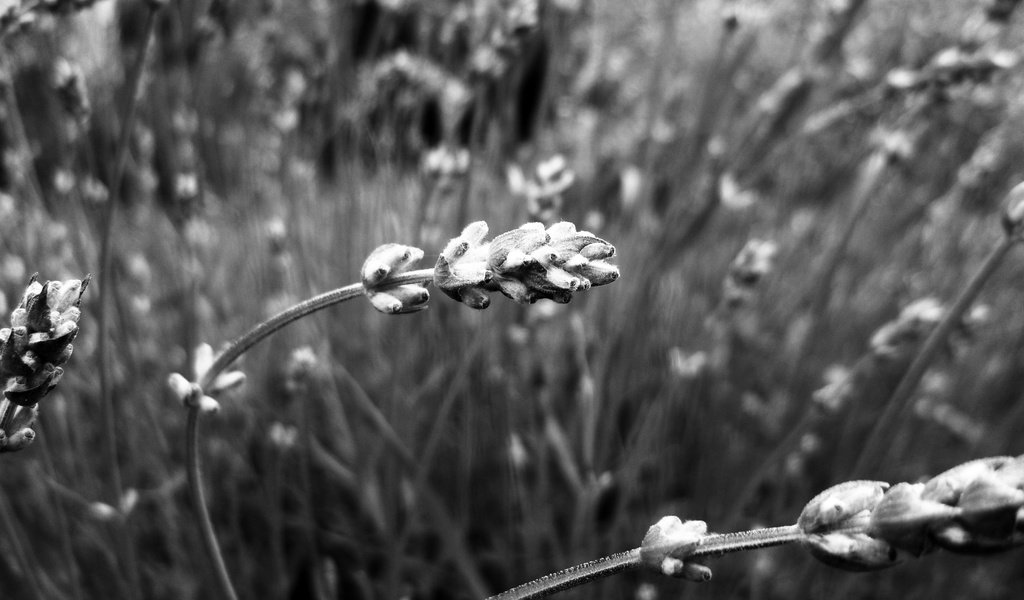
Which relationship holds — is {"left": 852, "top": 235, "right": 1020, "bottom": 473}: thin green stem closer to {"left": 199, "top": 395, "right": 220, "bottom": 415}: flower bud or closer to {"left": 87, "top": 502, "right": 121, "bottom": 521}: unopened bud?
{"left": 199, "top": 395, "right": 220, "bottom": 415}: flower bud

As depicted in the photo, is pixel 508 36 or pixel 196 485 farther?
pixel 508 36

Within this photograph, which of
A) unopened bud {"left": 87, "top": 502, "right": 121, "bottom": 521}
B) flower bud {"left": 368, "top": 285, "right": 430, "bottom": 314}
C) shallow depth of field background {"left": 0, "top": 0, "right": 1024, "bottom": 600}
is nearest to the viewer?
flower bud {"left": 368, "top": 285, "right": 430, "bottom": 314}

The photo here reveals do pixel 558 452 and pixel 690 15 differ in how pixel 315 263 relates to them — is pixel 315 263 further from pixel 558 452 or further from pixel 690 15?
pixel 690 15

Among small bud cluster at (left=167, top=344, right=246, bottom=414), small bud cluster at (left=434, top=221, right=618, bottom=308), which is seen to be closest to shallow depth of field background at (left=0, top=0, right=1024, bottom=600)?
small bud cluster at (left=167, top=344, right=246, bottom=414)

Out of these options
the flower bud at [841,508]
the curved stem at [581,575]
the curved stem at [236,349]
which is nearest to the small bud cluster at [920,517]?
the flower bud at [841,508]

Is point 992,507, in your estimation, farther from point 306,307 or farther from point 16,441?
point 16,441

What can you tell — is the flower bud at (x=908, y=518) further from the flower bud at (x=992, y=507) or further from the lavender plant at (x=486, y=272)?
the lavender plant at (x=486, y=272)

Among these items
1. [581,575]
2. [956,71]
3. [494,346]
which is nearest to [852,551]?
[581,575]
